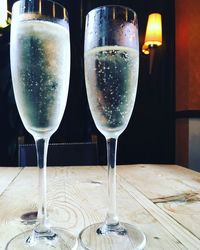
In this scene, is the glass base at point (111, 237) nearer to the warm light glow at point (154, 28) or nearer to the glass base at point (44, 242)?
the glass base at point (44, 242)

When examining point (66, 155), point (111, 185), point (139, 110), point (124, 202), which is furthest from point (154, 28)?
point (111, 185)

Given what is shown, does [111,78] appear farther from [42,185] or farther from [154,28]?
[154,28]

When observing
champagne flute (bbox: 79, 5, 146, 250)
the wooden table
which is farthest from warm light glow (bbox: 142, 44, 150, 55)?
champagne flute (bbox: 79, 5, 146, 250)

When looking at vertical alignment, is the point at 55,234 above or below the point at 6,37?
below

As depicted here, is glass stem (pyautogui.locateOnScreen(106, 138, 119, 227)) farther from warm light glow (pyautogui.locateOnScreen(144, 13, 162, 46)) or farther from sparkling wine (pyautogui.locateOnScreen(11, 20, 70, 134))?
warm light glow (pyautogui.locateOnScreen(144, 13, 162, 46))

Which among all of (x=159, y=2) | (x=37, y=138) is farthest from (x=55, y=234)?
(x=159, y=2)

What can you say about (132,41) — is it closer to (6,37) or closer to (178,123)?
(6,37)
